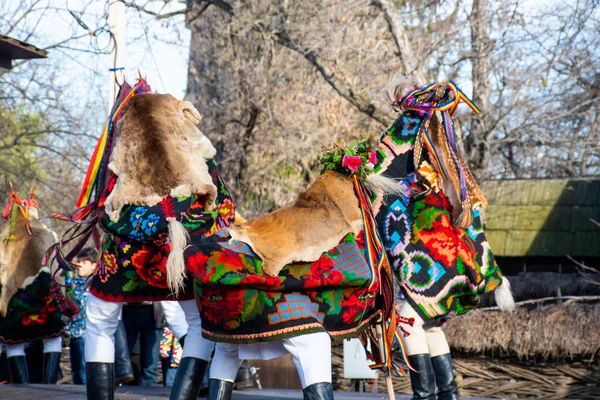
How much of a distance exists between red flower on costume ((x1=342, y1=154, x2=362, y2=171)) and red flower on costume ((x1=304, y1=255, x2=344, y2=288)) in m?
0.50

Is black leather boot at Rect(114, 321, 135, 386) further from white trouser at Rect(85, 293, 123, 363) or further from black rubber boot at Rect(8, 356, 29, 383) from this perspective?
white trouser at Rect(85, 293, 123, 363)

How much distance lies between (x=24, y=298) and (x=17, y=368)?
66cm

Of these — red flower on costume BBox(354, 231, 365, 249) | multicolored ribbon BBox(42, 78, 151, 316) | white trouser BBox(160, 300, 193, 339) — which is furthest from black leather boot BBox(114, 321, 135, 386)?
red flower on costume BBox(354, 231, 365, 249)

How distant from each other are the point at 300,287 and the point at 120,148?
154 centimetres

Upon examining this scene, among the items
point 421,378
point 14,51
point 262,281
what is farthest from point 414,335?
point 14,51

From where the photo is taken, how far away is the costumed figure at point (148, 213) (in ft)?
13.7

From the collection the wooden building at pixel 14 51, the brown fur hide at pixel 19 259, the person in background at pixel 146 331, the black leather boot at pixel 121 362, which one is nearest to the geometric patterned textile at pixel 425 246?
the wooden building at pixel 14 51

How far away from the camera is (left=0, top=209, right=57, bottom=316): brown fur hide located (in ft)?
22.4

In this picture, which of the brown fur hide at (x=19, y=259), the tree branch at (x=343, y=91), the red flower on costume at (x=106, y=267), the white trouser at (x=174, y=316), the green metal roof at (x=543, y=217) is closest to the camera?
the red flower on costume at (x=106, y=267)

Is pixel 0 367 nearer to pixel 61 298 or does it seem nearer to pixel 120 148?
pixel 61 298

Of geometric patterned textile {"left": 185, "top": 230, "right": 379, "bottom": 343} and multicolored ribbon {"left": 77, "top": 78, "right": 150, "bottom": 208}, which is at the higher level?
multicolored ribbon {"left": 77, "top": 78, "right": 150, "bottom": 208}

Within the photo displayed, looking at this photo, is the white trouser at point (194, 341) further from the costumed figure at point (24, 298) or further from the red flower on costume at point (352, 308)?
the costumed figure at point (24, 298)

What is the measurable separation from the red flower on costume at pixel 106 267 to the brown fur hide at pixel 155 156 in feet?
0.77

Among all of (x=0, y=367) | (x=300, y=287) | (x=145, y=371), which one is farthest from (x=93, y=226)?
(x=0, y=367)
